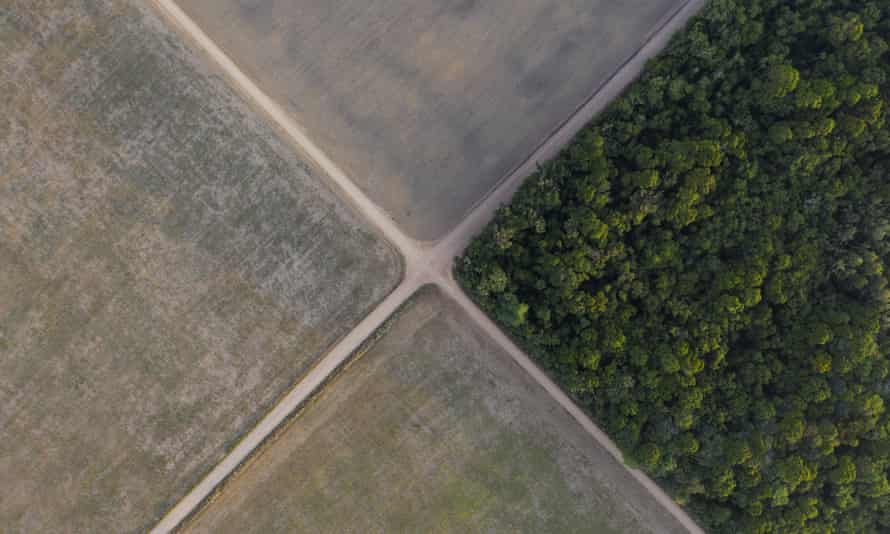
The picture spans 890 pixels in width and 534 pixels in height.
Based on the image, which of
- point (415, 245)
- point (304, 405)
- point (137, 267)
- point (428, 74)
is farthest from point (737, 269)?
point (137, 267)

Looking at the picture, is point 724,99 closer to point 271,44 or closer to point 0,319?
point 271,44

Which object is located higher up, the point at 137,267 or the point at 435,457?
the point at 137,267

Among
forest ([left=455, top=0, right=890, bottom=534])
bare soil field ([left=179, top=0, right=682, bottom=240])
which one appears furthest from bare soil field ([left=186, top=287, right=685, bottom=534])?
bare soil field ([left=179, top=0, right=682, bottom=240])

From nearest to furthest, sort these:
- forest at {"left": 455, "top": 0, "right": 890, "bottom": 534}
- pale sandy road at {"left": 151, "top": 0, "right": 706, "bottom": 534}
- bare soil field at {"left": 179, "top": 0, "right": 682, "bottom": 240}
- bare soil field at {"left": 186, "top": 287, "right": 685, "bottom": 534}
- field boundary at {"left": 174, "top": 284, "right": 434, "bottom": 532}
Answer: forest at {"left": 455, "top": 0, "right": 890, "bottom": 534} < field boundary at {"left": 174, "top": 284, "right": 434, "bottom": 532} < bare soil field at {"left": 186, "top": 287, "right": 685, "bottom": 534} < pale sandy road at {"left": 151, "top": 0, "right": 706, "bottom": 534} < bare soil field at {"left": 179, "top": 0, "right": 682, "bottom": 240}

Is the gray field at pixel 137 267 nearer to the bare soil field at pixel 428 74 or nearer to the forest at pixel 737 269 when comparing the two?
the bare soil field at pixel 428 74

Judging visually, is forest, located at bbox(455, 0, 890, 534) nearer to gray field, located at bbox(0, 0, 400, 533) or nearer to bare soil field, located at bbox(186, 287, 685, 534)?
bare soil field, located at bbox(186, 287, 685, 534)

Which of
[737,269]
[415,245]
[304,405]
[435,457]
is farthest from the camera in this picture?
[415,245]

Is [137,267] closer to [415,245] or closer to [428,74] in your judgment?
[415,245]
